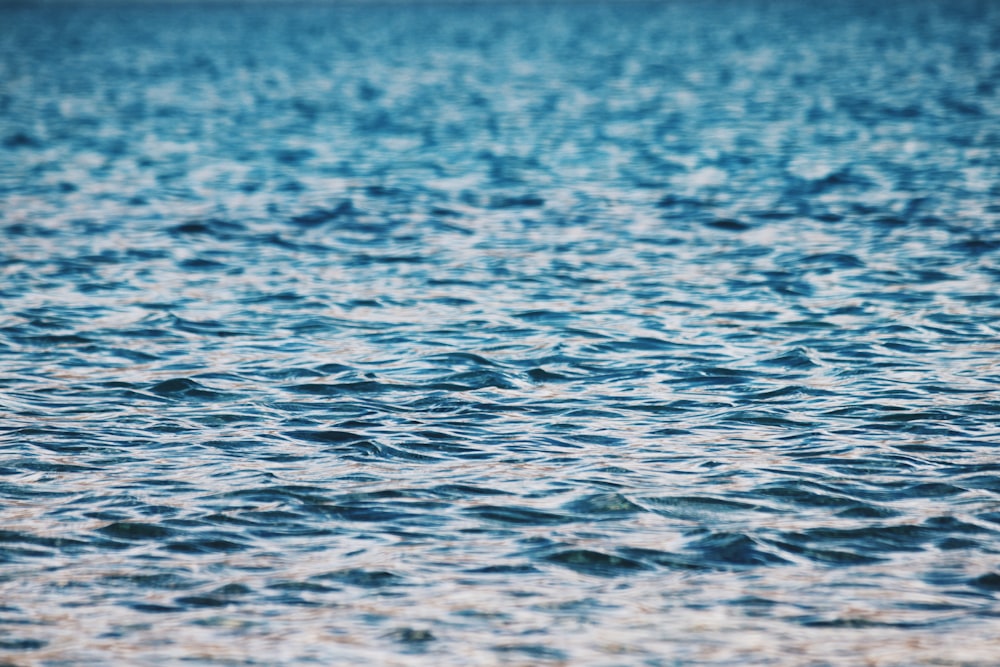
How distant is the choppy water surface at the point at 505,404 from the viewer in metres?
10.5

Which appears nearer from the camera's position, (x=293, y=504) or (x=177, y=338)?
(x=293, y=504)

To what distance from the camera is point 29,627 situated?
10250 millimetres

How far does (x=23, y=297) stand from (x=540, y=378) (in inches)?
389

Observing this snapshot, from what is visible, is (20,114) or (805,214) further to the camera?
(20,114)

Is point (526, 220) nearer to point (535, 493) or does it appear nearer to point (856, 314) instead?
point (856, 314)

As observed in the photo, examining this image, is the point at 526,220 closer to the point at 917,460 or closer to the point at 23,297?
the point at 23,297

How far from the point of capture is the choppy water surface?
10.5 metres

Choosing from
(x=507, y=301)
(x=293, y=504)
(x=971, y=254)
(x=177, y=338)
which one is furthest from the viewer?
(x=971, y=254)

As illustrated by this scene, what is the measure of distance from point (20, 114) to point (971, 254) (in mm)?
42984

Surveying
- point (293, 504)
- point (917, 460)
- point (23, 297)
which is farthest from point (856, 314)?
point (23, 297)

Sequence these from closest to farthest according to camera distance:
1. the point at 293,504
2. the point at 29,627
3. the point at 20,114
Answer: the point at 29,627
the point at 293,504
the point at 20,114

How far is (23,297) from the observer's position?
22188 millimetres

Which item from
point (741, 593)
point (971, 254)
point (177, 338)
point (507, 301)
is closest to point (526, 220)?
point (507, 301)

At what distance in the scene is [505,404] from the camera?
16.3m
